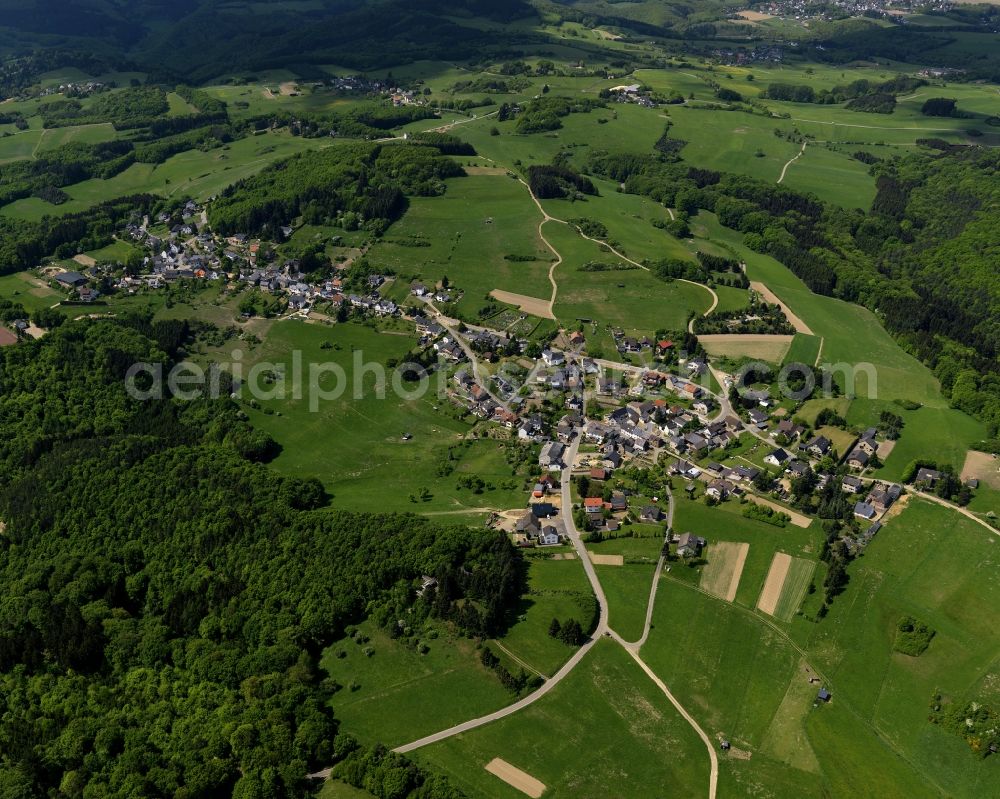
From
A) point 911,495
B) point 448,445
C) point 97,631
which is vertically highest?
point 911,495

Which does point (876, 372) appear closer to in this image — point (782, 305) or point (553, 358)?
point (782, 305)

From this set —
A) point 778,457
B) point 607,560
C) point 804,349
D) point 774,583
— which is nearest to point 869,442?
point 778,457

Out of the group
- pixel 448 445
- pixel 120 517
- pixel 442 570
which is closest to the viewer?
pixel 442 570

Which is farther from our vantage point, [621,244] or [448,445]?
[621,244]

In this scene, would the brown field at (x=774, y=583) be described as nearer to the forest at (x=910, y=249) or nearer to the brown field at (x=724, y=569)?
the brown field at (x=724, y=569)

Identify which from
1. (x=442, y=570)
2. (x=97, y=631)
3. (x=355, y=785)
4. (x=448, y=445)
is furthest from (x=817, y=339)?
(x=97, y=631)

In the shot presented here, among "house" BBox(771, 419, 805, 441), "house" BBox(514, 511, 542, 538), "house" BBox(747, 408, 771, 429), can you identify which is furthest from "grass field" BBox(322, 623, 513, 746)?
"house" BBox(747, 408, 771, 429)

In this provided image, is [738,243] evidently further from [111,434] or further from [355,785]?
[355,785]

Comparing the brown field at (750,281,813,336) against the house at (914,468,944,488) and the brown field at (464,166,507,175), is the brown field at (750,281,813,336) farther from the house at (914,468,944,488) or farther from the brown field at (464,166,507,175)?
the brown field at (464,166,507,175)
